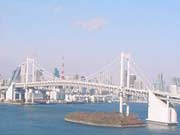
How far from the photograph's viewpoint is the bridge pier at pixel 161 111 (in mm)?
22797

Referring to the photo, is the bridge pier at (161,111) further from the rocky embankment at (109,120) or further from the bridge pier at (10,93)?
the bridge pier at (10,93)

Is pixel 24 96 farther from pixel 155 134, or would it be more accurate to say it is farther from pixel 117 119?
pixel 155 134

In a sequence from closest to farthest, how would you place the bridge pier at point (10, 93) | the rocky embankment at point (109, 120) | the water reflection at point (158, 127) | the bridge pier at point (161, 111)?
the water reflection at point (158, 127)
the rocky embankment at point (109, 120)
the bridge pier at point (161, 111)
the bridge pier at point (10, 93)

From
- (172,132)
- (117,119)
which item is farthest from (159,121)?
(172,132)

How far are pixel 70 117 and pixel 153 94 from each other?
381 cm

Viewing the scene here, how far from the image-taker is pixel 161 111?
76.0 feet

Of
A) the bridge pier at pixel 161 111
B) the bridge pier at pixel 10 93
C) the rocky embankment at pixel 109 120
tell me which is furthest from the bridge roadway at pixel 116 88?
the bridge pier at pixel 10 93

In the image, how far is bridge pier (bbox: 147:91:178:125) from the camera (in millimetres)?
22797

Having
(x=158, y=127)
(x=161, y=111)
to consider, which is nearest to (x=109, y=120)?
(x=158, y=127)

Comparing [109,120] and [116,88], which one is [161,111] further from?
[116,88]

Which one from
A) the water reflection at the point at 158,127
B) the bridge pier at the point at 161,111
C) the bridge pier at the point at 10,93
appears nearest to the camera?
the water reflection at the point at 158,127

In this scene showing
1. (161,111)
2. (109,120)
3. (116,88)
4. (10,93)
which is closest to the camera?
(109,120)

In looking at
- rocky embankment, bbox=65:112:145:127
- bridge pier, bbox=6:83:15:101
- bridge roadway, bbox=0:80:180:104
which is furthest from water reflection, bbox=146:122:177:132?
bridge pier, bbox=6:83:15:101

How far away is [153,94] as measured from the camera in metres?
24.1
